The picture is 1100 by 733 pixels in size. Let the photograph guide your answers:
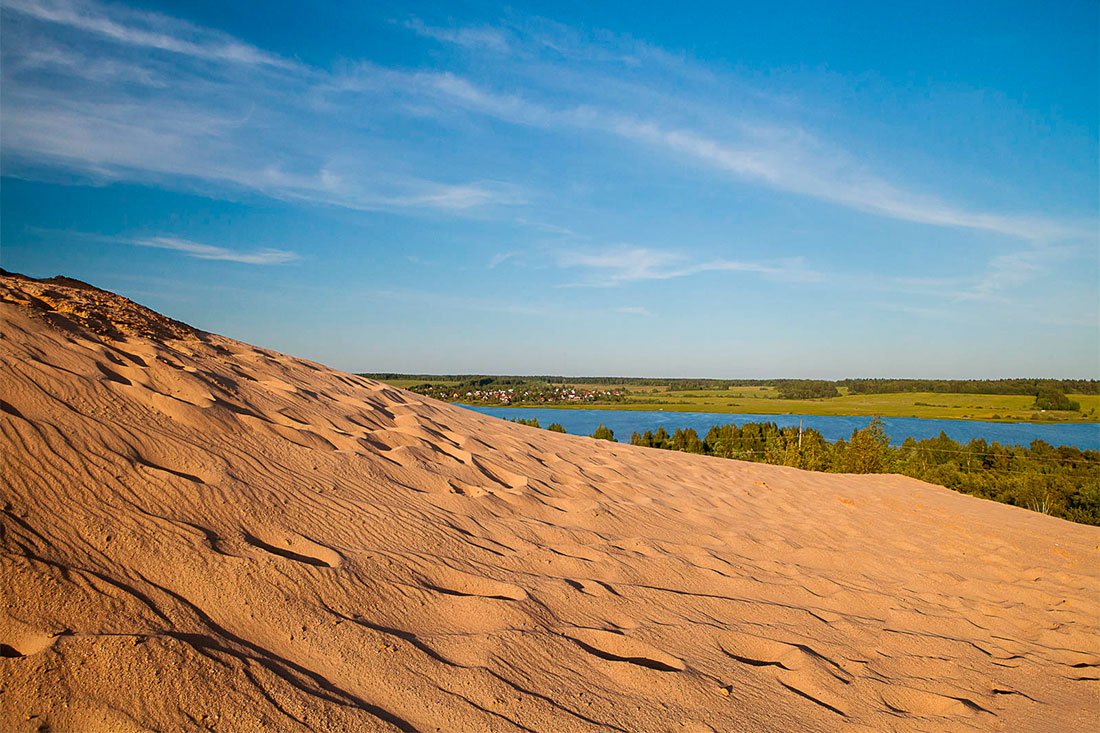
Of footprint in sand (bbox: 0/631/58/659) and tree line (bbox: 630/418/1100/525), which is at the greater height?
footprint in sand (bbox: 0/631/58/659)

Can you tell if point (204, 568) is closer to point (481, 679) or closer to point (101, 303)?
point (481, 679)

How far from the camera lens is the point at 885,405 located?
60.1 m

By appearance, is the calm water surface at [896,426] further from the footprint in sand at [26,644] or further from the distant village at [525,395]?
the footprint in sand at [26,644]

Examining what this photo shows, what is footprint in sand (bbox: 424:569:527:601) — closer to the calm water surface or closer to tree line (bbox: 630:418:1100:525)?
tree line (bbox: 630:418:1100:525)

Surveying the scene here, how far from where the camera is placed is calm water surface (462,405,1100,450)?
3781 cm

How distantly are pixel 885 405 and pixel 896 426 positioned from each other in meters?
15.3

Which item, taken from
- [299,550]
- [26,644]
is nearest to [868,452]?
[299,550]

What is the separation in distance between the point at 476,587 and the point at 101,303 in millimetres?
4141

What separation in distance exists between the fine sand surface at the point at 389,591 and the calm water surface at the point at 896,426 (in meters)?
27.3

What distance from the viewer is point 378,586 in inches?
102

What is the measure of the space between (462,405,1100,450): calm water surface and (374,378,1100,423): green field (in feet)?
3.67

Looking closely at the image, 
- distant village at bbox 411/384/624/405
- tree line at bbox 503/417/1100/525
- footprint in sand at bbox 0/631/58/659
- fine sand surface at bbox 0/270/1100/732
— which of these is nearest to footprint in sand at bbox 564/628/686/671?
fine sand surface at bbox 0/270/1100/732

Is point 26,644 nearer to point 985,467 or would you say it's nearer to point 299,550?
point 299,550

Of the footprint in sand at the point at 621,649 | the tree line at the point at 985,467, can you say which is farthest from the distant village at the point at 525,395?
the footprint in sand at the point at 621,649
